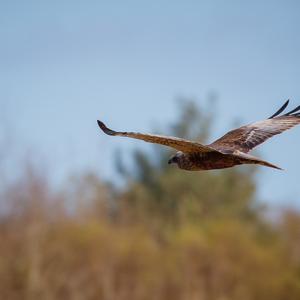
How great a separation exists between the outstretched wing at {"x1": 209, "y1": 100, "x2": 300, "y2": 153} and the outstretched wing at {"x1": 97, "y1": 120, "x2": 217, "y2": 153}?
1.02 metres

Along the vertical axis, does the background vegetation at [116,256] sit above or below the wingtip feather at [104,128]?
above

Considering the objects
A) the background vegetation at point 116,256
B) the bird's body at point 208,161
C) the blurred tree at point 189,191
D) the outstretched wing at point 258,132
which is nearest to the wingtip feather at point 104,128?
the bird's body at point 208,161

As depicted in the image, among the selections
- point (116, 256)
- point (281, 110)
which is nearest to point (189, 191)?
point (116, 256)

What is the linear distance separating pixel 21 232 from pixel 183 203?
16.5 metres

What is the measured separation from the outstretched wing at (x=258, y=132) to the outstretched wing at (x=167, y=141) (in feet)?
3.34

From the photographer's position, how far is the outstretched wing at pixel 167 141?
36.2ft

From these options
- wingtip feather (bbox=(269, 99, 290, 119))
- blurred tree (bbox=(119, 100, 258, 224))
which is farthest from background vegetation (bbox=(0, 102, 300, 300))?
wingtip feather (bbox=(269, 99, 290, 119))

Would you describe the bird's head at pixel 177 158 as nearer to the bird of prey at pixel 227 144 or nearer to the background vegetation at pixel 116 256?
the bird of prey at pixel 227 144

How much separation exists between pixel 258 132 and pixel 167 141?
3.10 meters

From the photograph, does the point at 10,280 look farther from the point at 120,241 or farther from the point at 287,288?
the point at 287,288

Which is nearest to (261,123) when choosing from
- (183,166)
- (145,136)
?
(183,166)

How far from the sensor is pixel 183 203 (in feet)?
176

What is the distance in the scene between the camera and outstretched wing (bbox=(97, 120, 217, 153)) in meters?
11.0

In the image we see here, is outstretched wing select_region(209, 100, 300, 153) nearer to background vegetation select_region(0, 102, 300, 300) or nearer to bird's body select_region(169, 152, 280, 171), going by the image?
bird's body select_region(169, 152, 280, 171)
